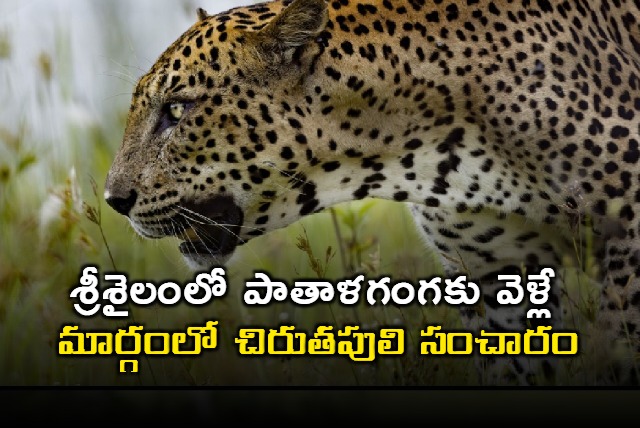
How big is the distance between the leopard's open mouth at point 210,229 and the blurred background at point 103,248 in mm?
117

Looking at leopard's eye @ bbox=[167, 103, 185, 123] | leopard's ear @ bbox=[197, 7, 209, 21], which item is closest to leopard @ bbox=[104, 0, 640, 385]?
leopard's eye @ bbox=[167, 103, 185, 123]

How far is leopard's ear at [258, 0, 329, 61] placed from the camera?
13.3 feet

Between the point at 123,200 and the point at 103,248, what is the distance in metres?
1.30

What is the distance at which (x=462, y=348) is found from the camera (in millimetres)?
4633

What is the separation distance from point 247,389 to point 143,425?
39 cm

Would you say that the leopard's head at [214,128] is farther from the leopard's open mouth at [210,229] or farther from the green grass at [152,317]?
the green grass at [152,317]

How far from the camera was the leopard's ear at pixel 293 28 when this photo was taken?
4.04 metres

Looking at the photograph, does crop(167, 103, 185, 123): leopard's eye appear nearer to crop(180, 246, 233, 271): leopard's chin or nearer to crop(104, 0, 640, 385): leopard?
crop(104, 0, 640, 385): leopard

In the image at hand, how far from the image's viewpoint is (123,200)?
13.9 feet

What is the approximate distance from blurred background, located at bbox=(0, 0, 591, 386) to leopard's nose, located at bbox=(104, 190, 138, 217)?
122mm

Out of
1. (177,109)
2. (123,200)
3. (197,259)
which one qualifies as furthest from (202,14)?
(197,259)

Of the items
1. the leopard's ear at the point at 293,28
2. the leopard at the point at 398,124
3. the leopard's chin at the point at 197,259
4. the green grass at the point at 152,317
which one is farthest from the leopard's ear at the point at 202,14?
the leopard's chin at the point at 197,259

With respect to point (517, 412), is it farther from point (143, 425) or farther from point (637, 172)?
point (143, 425)

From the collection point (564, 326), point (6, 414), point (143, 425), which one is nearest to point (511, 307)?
point (564, 326)
